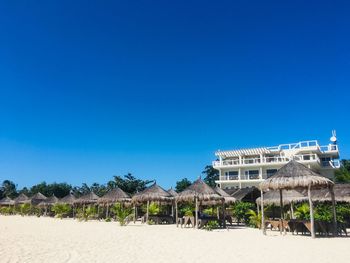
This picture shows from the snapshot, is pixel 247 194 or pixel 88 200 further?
pixel 88 200

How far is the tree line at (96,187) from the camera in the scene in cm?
5194

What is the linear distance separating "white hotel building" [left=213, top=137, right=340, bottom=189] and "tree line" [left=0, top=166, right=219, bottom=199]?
40.2ft

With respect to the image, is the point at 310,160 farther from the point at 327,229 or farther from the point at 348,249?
the point at 348,249

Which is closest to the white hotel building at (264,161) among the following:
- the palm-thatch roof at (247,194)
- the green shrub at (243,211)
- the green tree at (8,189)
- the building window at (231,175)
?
the building window at (231,175)

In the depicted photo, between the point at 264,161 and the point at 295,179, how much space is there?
88.5ft

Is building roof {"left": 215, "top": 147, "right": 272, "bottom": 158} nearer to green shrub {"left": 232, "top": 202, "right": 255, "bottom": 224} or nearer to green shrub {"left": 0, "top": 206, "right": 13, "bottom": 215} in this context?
green shrub {"left": 232, "top": 202, "right": 255, "bottom": 224}

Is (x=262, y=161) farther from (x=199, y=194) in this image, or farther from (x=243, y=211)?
(x=199, y=194)

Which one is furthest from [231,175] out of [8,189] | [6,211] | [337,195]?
[8,189]

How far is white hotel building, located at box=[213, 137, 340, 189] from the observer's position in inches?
1543

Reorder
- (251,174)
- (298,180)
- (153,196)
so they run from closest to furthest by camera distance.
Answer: (298,180), (153,196), (251,174)

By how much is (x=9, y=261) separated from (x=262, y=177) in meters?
35.7

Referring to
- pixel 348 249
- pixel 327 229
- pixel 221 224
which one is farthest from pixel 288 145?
pixel 348 249

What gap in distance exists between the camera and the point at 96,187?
64.9 meters

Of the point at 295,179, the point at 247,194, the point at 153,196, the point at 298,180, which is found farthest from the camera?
the point at 247,194
